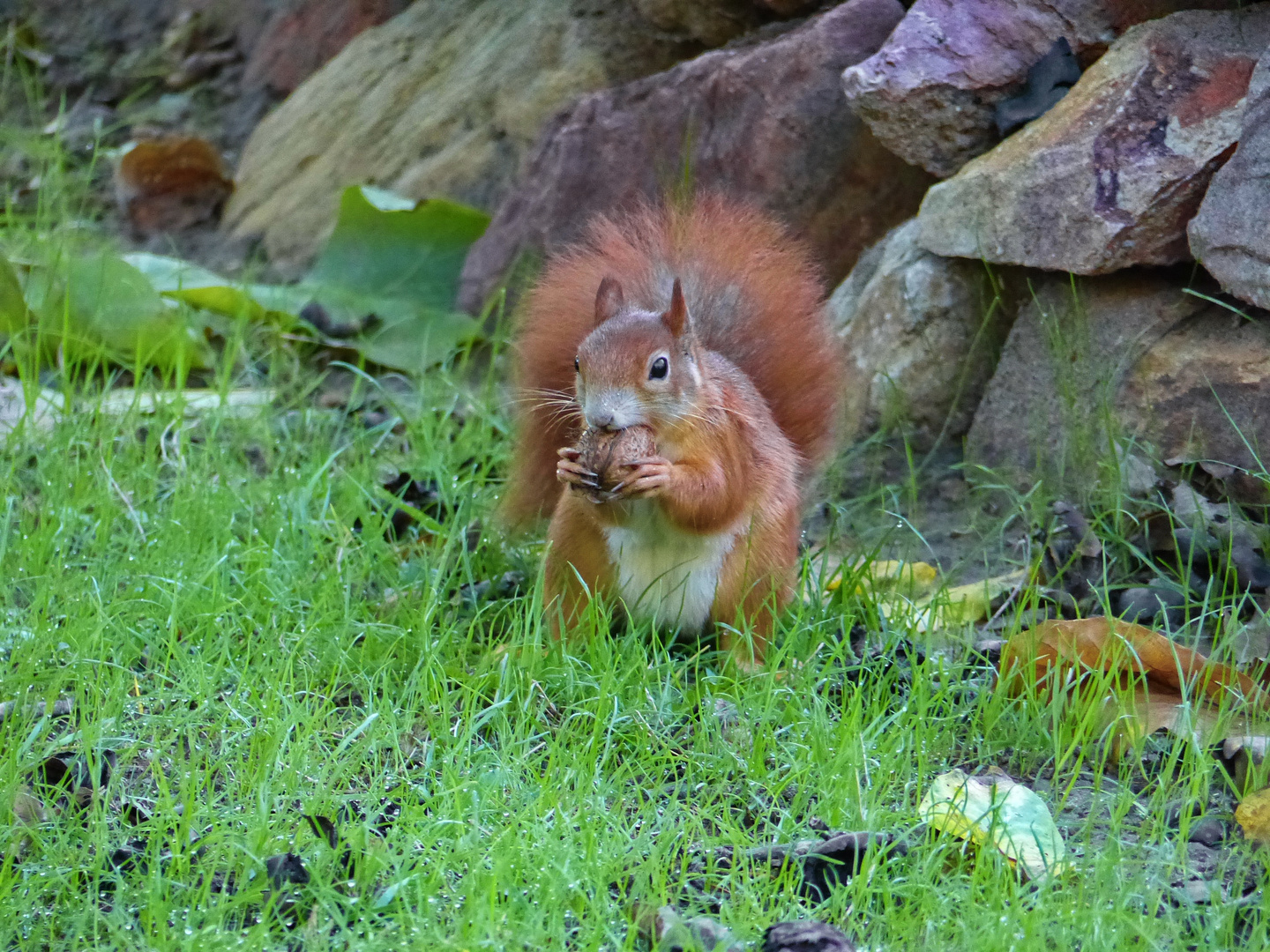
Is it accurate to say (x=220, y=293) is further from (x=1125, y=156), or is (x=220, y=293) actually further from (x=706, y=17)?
(x=1125, y=156)

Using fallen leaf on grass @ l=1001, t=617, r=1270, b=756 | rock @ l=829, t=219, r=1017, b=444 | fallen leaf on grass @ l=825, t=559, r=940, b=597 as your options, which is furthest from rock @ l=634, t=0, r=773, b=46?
fallen leaf on grass @ l=1001, t=617, r=1270, b=756

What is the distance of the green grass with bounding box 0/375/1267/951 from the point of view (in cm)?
161

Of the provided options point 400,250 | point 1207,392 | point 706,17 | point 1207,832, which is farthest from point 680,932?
point 706,17

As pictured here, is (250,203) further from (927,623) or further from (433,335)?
(927,623)

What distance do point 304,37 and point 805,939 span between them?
4196mm

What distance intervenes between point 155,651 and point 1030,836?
55.1 inches

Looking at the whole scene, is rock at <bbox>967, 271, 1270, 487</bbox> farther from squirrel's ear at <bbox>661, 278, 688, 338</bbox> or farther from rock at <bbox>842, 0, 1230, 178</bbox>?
squirrel's ear at <bbox>661, 278, 688, 338</bbox>

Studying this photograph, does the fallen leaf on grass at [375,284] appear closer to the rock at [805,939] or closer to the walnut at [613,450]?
the walnut at [613,450]

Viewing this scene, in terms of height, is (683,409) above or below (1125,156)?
below

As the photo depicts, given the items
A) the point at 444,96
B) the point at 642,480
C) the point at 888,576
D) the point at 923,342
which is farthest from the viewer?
the point at 444,96

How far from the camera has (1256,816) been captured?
1.80 metres

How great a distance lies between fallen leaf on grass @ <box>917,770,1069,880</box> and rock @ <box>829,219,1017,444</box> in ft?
3.81

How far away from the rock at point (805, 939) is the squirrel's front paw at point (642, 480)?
80 cm

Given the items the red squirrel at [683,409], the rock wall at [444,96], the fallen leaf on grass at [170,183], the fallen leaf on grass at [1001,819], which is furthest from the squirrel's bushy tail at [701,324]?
the fallen leaf on grass at [170,183]
